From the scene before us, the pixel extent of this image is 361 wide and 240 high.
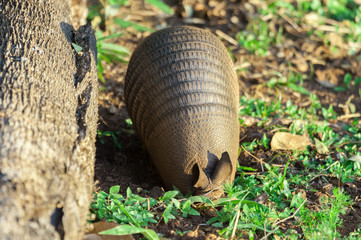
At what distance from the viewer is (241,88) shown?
199 inches

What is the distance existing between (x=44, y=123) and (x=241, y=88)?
3.11m

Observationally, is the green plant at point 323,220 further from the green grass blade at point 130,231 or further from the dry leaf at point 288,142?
the green grass blade at point 130,231

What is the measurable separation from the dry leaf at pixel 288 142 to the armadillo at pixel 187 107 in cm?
A: 52

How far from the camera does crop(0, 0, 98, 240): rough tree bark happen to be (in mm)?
2014

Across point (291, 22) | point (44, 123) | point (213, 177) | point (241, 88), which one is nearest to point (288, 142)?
point (213, 177)

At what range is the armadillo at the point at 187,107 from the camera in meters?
3.03

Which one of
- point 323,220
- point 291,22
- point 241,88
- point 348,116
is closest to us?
point 323,220

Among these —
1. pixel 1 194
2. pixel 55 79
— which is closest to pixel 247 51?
pixel 55 79

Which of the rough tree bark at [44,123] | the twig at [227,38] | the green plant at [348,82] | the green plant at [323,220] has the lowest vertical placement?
the green plant at [348,82]

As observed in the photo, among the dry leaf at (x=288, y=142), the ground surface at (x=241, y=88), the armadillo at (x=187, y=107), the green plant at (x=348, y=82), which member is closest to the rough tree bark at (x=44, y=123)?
the armadillo at (x=187, y=107)

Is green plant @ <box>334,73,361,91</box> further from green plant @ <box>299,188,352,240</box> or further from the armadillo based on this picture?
green plant @ <box>299,188,352,240</box>

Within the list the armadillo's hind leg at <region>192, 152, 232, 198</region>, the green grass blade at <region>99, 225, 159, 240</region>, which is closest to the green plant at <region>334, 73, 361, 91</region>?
the armadillo's hind leg at <region>192, 152, 232, 198</region>

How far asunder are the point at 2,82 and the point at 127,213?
1056 millimetres

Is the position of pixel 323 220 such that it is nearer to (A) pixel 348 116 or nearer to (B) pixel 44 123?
(B) pixel 44 123
